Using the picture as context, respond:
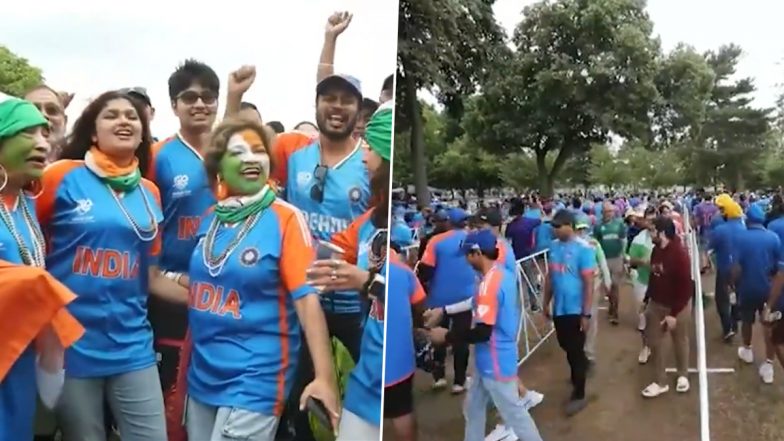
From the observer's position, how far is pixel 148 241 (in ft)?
7.06

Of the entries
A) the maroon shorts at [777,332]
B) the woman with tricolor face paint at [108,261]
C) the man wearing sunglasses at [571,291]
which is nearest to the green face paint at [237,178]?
the woman with tricolor face paint at [108,261]

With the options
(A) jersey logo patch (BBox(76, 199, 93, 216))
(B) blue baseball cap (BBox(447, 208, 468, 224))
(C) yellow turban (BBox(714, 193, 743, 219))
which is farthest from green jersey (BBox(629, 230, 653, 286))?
(A) jersey logo patch (BBox(76, 199, 93, 216))

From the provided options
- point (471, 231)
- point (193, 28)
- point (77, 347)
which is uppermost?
point (193, 28)

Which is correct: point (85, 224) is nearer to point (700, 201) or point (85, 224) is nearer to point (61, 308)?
point (61, 308)

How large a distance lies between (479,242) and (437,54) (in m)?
0.67

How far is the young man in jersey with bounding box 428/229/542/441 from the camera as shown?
2.53m

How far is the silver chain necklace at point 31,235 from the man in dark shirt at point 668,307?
6.25 feet

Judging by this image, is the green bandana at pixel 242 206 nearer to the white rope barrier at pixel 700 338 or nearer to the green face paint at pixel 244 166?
the green face paint at pixel 244 166

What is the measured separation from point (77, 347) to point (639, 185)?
190 centimetres

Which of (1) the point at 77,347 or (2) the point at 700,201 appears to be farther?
(2) the point at 700,201

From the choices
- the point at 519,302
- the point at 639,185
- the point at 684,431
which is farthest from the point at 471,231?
the point at 684,431

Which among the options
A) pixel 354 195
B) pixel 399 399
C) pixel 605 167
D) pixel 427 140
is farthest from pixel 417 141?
pixel 399 399

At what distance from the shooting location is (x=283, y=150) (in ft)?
7.26

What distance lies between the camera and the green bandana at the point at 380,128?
227 centimetres
